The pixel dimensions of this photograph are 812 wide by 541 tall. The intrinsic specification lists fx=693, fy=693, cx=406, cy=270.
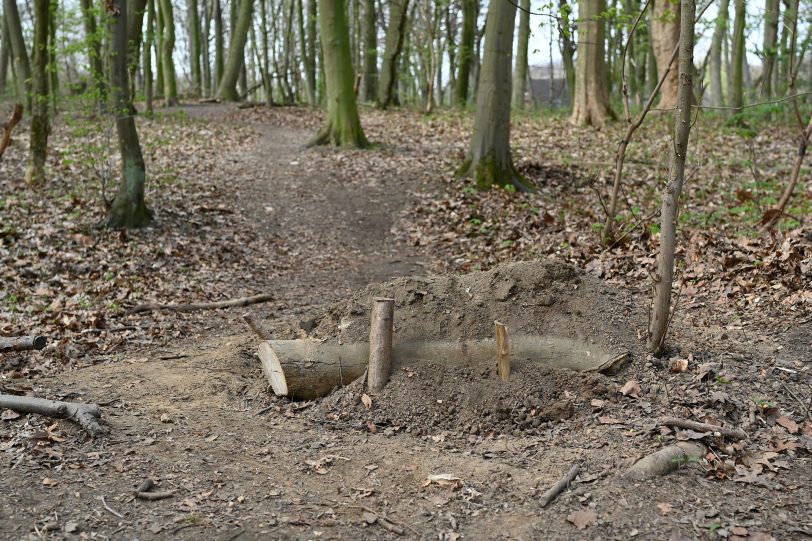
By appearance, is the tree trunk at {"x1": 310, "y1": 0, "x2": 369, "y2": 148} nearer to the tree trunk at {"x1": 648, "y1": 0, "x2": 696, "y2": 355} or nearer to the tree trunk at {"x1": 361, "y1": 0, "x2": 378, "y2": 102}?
the tree trunk at {"x1": 361, "y1": 0, "x2": 378, "y2": 102}

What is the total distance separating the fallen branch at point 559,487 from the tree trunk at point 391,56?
2093 cm

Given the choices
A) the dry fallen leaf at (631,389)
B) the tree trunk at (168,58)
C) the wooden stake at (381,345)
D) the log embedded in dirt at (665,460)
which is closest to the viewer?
Answer: the log embedded in dirt at (665,460)

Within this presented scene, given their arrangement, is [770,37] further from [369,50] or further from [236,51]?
[236,51]

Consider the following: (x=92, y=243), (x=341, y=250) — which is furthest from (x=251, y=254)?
(x=92, y=243)

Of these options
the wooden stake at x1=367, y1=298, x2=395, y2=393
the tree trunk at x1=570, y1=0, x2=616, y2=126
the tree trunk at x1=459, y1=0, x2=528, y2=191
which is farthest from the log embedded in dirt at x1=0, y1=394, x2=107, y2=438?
the tree trunk at x1=570, y1=0, x2=616, y2=126

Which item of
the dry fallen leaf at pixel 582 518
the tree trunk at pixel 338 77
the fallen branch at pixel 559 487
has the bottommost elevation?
the dry fallen leaf at pixel 582 518

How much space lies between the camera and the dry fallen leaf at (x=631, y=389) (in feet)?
16.3

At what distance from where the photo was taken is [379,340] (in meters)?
5.33

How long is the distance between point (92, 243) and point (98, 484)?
21.8 feet

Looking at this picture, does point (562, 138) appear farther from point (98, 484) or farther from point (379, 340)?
point (98, 484)

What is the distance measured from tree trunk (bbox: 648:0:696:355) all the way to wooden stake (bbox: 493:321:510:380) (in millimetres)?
1131

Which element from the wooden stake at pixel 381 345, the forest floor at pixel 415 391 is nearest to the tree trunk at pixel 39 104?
the forest floor at pixel 415 391

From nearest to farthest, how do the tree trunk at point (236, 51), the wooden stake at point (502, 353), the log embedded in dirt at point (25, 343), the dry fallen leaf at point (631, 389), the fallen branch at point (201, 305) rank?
the dry fallen leaf at point (631, 389), the wooden stake at point (502, 353), the log embedded in dirt at point (25, 343), the fallen branch at point (201, 305), the tree trunk at point (236, 51)

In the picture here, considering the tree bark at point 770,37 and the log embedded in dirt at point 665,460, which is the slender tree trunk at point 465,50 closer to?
the tree bark at point 770,37
